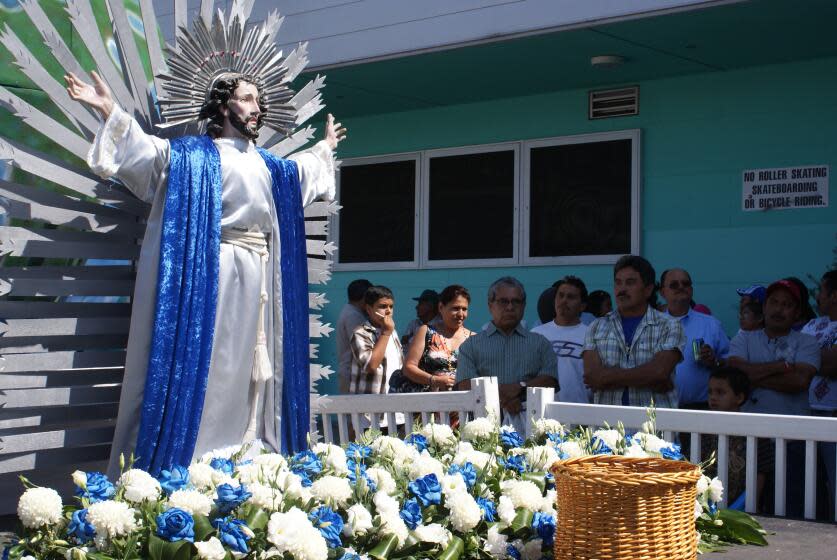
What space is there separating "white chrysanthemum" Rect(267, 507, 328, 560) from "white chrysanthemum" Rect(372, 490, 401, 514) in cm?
29

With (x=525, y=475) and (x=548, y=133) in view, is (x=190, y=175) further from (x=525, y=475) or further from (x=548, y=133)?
→ (x=548, y=133)

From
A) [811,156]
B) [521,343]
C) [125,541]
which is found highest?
Result: [811,156]

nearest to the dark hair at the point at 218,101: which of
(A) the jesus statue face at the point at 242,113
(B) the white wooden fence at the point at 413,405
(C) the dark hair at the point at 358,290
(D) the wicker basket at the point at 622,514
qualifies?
(A) the jesus statue face at the point at 242,113

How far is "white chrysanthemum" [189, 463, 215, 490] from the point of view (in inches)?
126

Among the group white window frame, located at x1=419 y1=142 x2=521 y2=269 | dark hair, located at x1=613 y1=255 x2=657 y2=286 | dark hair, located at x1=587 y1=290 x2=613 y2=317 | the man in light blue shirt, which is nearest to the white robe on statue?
dark hair, located at x1=613 y1=255 x2=657 y2=286

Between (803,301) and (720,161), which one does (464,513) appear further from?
(720,161)

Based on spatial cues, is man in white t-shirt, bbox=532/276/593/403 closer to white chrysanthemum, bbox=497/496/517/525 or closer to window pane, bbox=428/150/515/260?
white chrysanthemum, bbox=497/496/517/525

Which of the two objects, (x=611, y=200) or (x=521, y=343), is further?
(x=611, y=200)

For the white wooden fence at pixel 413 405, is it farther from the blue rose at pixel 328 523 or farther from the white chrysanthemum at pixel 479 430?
the blue rose at pixel 328 523

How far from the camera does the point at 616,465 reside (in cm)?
A: 329

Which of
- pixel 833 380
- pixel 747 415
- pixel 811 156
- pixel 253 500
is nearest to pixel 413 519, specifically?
pixel 253 500

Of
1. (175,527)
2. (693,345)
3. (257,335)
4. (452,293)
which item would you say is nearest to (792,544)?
(175,527)

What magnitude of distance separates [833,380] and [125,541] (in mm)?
4149

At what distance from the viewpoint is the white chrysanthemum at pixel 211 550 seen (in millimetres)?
2766
